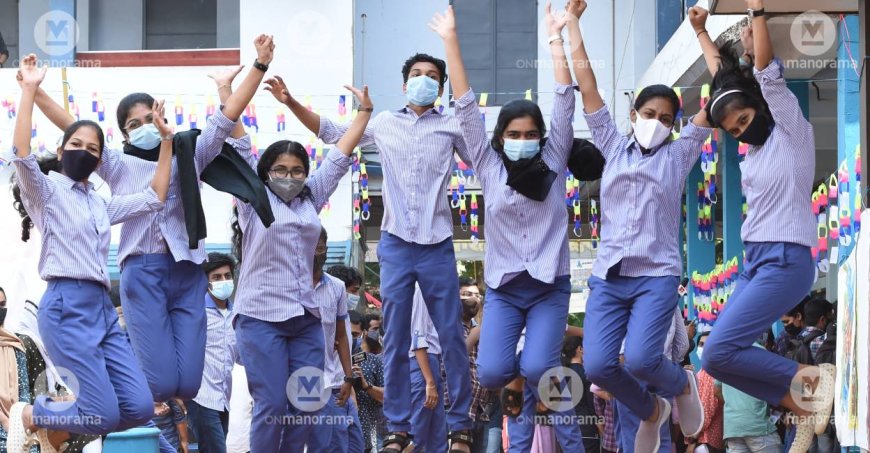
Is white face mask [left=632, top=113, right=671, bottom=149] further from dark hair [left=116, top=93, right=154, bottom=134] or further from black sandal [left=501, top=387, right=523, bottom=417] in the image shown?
dark hair [left=116, top=93, right=154, bottom=134]

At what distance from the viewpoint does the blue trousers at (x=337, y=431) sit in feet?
28.1

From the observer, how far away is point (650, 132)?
26.2 ft

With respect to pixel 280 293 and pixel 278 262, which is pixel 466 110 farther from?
pixel 280 293

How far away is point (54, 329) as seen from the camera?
299 inches

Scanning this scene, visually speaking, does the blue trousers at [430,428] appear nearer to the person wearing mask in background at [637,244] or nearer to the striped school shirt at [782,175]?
the person wearing mask in background at [637,244]

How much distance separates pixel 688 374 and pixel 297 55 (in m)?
13.5

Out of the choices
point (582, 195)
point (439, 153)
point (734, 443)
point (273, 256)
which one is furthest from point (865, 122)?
point (582, 195)

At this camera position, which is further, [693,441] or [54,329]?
[693,441]

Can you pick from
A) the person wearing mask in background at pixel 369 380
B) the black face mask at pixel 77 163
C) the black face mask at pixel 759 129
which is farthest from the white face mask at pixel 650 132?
the person wearing mask in background at pixel 369 380

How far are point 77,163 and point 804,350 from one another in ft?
22.0

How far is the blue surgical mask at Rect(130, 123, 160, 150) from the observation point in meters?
8.18

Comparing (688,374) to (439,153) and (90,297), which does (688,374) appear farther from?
(90,297)

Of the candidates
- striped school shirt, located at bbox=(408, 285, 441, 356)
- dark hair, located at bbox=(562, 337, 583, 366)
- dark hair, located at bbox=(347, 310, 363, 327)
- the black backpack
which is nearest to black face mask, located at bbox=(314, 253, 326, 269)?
striped school shirt, located at bbox=(408, 285, 441, 356)

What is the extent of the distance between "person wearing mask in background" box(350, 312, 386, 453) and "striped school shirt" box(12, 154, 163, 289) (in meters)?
4.10
